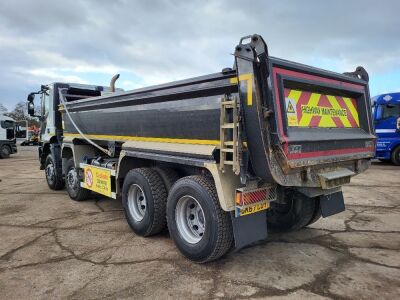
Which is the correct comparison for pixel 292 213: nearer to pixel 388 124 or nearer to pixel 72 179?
pixel 72 179

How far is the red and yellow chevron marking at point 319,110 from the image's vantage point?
156 inches

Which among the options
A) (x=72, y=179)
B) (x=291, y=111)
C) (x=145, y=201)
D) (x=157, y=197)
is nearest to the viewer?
(x=291, y=111)

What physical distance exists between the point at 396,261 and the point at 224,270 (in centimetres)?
202

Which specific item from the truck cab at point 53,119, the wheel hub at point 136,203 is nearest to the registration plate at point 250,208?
the wheel hub at point 136,203

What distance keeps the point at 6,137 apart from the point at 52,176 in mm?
15333

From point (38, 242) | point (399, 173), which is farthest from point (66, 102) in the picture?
point (399, 173)

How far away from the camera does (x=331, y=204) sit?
4.96 m

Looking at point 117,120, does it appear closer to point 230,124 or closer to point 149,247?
point 149,247

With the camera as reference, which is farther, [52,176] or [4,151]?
[4,151]

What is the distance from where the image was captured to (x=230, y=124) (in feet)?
12.3

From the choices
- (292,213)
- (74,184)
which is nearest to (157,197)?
(292,213)

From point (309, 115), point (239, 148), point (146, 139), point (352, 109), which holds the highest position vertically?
point (352, 109)

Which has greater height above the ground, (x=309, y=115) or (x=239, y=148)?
→ (x=309, y=115)

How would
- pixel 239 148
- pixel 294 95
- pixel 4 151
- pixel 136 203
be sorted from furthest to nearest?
pixel 4 151
pixel 136 203
pixel 294 95
pixel 239 148
